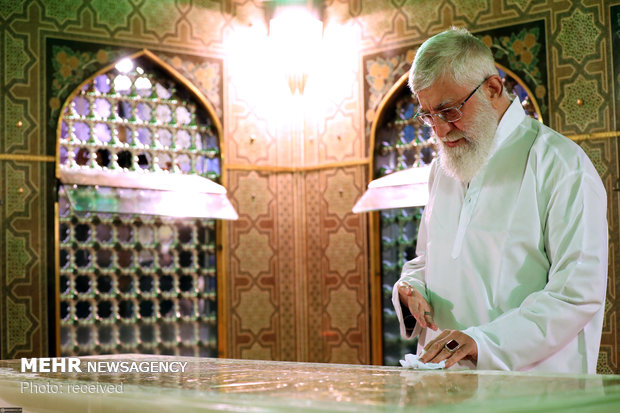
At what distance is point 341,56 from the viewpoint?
7.90 m

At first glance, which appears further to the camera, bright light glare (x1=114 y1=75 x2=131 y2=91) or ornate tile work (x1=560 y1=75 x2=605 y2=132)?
bright light glare (x1=114 y1=75 x2=131 y2=91)

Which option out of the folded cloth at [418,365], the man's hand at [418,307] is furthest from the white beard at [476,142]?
the folded cloth at [418,365]

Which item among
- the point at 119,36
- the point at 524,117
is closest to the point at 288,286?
the point at 119,36

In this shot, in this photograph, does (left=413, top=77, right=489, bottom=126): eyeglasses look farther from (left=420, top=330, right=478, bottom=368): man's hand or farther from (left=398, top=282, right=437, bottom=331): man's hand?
(left=420, top=330, right=478, bottom=368): man's hand

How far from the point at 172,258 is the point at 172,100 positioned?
1.36 meters

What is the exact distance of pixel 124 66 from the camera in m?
7.37

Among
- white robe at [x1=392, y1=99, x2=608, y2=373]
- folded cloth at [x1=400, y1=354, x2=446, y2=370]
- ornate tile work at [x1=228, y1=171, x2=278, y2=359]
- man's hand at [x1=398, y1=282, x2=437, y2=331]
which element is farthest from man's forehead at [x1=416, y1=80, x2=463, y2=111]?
ornate tile work at [x1=228, y1=171, x2=278, y2=359]

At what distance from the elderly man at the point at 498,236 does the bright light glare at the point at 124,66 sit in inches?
180

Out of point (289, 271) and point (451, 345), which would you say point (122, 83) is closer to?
point (289, 271)

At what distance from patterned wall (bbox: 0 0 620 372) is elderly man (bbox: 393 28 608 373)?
3.63 meters

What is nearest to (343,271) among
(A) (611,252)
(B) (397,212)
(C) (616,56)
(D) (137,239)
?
(B) (397,212)

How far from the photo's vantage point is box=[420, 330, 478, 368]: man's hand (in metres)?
2.48

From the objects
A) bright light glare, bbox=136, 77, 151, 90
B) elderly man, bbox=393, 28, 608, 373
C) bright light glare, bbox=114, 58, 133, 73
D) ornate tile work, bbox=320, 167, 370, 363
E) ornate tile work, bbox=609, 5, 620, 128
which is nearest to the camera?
elderly man, bbox=393, 28, 608, 373

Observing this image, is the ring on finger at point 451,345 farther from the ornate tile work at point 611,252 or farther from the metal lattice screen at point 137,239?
the metal lattice screen at point 137,239
